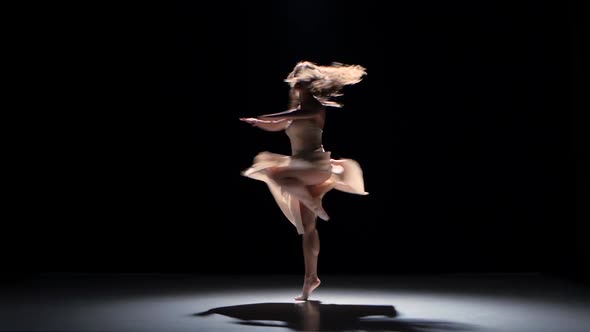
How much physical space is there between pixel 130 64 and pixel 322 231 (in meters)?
1.96

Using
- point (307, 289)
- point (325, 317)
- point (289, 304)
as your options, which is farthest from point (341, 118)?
point (325, 317)

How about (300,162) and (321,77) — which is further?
(321,77)

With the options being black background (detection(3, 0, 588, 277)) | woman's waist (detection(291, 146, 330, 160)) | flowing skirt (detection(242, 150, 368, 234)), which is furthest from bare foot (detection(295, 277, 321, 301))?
black background (detection(3, 0, 588, 277))

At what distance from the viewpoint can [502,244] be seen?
5441 millimetres

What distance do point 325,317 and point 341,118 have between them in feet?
7.89

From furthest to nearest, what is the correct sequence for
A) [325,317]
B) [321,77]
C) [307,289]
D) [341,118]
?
[341,118], [321,77], [307,289], [325,317]

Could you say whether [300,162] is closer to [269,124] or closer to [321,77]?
[269,124]

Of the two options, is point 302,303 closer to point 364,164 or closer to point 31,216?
point 364,164

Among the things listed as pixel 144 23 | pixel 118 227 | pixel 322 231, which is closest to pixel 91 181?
pixel 118 227

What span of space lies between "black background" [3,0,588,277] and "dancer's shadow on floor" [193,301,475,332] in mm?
1869

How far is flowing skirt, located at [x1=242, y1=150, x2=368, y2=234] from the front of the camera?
3.90 m

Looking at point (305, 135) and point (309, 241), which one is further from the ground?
point (305, 135)

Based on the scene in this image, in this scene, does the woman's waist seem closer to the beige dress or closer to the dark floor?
the beige dress

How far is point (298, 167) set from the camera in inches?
153
